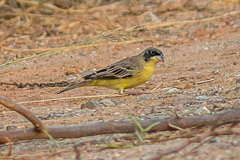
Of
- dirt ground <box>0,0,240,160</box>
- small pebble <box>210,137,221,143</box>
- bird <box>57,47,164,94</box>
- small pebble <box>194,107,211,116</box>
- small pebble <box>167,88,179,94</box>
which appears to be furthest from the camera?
bird <box>57,47,164,94</box>

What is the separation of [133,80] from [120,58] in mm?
2162

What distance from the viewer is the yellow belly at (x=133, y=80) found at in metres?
6.18

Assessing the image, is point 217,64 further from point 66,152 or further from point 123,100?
point 66,152

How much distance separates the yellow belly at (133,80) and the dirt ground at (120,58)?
0.53 feet

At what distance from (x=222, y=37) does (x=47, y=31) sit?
12.0 feet

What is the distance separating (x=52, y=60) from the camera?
8.62m

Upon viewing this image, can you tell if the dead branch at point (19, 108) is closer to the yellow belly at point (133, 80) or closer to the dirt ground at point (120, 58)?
the dirt ground at point (120, 58)

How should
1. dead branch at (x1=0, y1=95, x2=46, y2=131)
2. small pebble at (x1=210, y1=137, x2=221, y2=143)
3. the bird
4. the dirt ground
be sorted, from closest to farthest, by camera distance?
dead branch at (x1=0, y1=95, x2=46, y2=131), small pebble at (x1=210, y1=137, x2=221, y2=143), the dirt ground, the bird

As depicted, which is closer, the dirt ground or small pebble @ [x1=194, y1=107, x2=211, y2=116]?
the dirt ground

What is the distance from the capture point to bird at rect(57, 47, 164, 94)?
6.18m

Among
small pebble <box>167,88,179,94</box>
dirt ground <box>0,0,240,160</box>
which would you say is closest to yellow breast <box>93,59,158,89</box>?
dirt ground <box>0,0,240,160</box>

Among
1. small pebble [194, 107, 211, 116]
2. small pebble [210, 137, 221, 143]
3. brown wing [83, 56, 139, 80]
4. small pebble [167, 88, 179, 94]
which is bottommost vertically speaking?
small pebble [210, 137, 221, 143]

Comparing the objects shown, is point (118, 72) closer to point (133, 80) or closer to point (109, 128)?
point (133, 80)

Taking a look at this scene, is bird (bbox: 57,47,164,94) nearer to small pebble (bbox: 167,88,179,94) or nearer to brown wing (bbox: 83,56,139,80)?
Answer: brown wing (bbox: 83,56,139,80)
